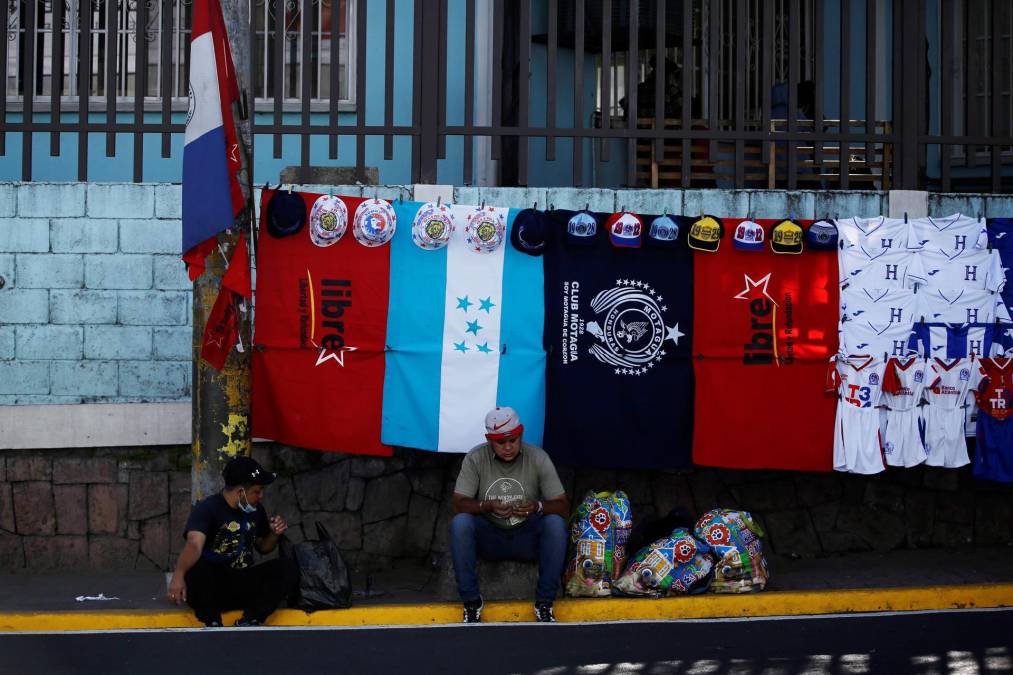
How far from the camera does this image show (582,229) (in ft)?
31.0

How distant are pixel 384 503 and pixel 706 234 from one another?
3.15 m

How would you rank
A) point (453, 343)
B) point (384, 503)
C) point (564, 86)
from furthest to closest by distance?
point (564, 86), point (384, 503), point (453, 343)

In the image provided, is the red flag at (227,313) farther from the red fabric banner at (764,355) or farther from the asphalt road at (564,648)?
the red fabric banner at (764,355)

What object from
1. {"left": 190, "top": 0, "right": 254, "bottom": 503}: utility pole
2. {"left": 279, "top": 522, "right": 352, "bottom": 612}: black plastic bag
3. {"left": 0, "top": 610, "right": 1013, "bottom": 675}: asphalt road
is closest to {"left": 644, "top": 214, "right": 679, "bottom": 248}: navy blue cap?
{"left": 0, "top": 610, "right": 1013, "bottom": 675}: asphalt road

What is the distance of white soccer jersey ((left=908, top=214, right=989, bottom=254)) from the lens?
380 inches

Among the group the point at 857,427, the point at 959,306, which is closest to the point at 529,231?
the point at 857,427

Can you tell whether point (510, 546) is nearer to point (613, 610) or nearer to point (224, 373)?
point (613, 610)

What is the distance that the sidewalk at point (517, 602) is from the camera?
8.44 metres

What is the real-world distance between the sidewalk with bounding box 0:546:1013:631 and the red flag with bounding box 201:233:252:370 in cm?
170

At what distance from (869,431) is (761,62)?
304 centimetres

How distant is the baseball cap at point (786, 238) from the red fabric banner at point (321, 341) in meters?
2.83

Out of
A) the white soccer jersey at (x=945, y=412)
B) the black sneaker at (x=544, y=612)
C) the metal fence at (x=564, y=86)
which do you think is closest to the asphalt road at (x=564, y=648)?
the black sneaker at (x=544, y=612)

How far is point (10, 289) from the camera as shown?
9.81m

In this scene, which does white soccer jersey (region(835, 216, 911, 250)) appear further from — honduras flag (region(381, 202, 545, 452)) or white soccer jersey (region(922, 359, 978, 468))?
honduras flag (region(381, 202, 545, 452))
